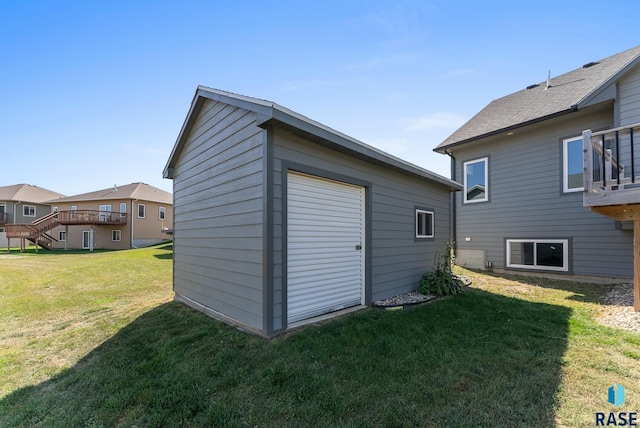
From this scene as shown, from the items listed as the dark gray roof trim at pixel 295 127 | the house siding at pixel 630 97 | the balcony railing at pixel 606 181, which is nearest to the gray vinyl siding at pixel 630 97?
the house siding at pixel 630 97

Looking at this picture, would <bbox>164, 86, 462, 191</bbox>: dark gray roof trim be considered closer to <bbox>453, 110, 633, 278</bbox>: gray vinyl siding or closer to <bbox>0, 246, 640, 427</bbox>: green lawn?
<bbox>0, 246, 640, 427</bbox>: green lawn

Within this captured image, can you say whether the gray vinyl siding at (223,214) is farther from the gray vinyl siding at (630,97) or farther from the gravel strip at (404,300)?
the gray vinyl siding at (630,97)

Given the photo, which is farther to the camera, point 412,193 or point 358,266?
point 412,193

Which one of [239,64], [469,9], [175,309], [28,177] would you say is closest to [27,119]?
[239,64]

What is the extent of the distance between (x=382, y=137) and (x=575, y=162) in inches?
224

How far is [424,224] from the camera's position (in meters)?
7.29

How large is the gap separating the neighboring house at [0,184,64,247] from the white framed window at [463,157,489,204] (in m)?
35.7

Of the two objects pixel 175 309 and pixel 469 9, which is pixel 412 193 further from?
pixel 175 309

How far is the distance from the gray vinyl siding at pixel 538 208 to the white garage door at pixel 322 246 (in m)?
6.12

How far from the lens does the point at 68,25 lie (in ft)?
21.9

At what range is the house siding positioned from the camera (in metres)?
6.61

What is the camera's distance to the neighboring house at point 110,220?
22422mm

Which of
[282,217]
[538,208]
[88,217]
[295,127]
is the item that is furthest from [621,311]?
[88,217]

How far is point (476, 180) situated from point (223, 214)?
343 inches
